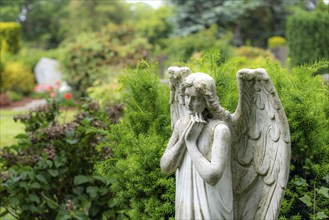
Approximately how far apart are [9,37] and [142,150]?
19.0m

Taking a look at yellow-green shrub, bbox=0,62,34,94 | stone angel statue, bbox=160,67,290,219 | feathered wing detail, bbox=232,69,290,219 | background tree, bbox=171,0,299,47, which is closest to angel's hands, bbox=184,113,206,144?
stone angel statue, bbox=160,67,290,219

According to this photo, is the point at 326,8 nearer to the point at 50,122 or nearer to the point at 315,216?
the point at 50,122

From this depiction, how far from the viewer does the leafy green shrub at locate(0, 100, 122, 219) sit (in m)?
5.00

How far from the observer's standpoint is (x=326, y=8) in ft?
45.5

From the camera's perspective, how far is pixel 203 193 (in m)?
2.70

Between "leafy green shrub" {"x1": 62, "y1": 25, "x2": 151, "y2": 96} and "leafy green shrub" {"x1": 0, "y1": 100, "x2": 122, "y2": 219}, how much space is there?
29.6 feet

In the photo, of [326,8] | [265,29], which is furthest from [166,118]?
[265,29]

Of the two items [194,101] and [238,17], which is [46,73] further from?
[194,101]

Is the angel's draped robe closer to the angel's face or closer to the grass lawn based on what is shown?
the angel's face

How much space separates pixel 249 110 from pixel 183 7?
19.9 m

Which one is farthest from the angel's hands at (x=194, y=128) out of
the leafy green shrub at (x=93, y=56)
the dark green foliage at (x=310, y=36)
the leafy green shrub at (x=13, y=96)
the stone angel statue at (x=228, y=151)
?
the leafy green shrub at (x=13, y=96)

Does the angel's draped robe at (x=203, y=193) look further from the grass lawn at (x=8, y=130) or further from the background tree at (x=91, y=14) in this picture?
the background tree at (x=91, y=14)

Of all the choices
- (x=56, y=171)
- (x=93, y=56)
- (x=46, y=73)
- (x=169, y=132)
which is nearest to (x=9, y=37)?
(x=46, y=73)

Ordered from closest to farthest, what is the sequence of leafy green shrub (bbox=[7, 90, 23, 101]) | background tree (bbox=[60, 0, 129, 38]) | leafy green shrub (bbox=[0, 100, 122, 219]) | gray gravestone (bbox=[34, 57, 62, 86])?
leafy green shrub (bbox=[0, 100, 122, 219]), leafy green shrub (bbox=[7, 90, 23, 101]), gray gravestone (bbox=[34, 57, 62, 86]), background tree (bbox=[60, 0, 129, 38])
